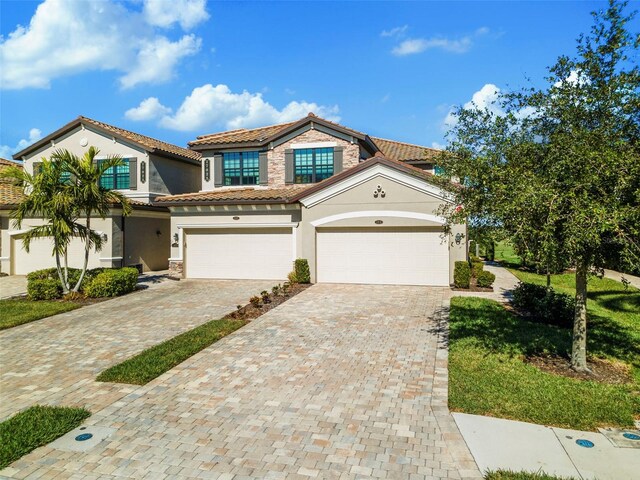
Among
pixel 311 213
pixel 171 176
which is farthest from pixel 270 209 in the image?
pixel 171 176

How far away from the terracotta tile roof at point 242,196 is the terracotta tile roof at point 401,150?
642 centimetres

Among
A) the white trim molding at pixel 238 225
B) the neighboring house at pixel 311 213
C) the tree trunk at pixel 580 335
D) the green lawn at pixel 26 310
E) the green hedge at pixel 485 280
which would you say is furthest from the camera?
the white trim molding at pixel 238 225

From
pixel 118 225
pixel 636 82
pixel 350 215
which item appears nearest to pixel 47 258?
pixel 118 225

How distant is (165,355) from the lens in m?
9.05

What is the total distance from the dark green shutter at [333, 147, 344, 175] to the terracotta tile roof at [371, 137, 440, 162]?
356cm

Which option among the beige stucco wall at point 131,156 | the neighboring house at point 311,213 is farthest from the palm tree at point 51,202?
the beige stucco wall at point 131,156

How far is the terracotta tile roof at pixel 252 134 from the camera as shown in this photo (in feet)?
67.6

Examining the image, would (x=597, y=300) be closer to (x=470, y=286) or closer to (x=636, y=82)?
(x=470, y=286)

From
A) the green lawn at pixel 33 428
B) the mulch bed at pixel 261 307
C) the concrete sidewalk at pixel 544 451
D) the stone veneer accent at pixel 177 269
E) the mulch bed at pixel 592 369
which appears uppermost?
the stone veneer accent at pixel 177 269

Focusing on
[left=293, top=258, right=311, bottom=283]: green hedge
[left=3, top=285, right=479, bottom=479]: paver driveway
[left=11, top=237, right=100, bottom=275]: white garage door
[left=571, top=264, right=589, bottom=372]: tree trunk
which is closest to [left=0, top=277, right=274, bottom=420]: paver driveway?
[left=3, top=285, right=479, bottom=479]: paver driveway

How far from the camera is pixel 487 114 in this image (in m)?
8.53

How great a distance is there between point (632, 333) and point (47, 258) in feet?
82.6

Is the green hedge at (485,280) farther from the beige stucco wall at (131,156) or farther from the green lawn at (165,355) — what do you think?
the beige stucco wall at (131,156)

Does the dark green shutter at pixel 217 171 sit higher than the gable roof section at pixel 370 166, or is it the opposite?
the dark green shutter at pixel 217 171
